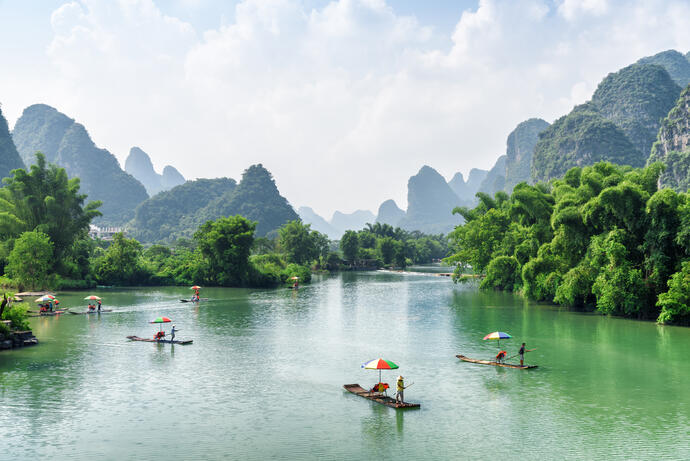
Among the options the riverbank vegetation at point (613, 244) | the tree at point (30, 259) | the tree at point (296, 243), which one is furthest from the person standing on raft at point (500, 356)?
the tree at point (296, 243)

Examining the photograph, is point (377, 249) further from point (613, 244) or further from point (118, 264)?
point (613, 244)

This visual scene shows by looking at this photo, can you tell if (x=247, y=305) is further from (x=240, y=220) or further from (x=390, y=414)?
(x=390, y=414)

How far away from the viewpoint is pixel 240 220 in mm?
83000

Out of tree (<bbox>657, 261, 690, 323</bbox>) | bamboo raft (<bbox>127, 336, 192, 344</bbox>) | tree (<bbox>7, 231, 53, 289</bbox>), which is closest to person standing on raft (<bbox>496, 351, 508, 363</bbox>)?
tree (<bbox>657, 261, 690, 323</bbox>)

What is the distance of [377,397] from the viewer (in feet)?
72.3

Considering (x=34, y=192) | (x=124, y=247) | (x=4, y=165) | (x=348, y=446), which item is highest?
(x=4, y=165)

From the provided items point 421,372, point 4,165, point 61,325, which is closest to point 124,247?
point 61,325

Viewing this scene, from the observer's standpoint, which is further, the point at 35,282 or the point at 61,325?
the point at 35,282

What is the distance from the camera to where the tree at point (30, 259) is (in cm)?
6072

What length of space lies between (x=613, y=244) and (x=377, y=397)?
89.8 ft

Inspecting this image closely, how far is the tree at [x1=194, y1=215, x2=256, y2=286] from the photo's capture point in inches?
3164

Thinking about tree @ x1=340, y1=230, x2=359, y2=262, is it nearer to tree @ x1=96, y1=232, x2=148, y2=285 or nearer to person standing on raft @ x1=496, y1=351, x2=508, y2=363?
tree @ x1=96, y1=232, x2=148, y2=285

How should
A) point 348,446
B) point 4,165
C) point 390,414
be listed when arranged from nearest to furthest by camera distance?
1. point 348,446
2. point 390,414
3. point 4,165

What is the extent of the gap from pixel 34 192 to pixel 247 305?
32.2 meters
